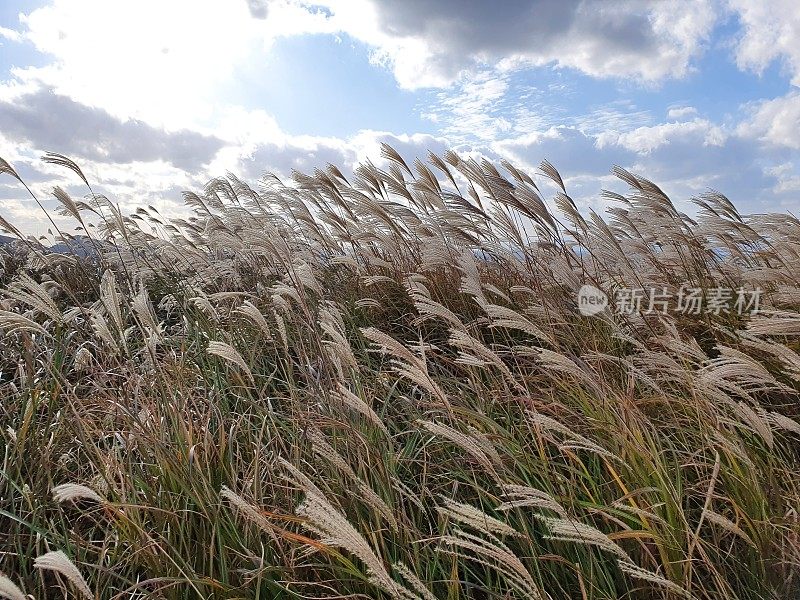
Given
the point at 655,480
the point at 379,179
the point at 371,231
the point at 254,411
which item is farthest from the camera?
the point at 379,179

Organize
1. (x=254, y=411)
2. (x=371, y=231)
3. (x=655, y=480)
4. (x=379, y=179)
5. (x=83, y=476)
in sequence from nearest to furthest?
(x=655, y=480) → (x=83, y=476) → (x=254, y=411) → (x=371, y=231) → (x=379, y=179)

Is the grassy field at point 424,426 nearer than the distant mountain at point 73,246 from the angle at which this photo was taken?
Yes

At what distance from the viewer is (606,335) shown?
10.6ft

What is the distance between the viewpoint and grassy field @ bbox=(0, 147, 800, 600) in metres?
1.62

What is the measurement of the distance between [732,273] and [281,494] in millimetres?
3567

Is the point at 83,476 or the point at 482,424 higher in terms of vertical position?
the point at 482,424

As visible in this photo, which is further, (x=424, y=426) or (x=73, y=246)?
(x=73, y=246)

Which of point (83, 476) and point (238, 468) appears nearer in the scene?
point (238, 468)

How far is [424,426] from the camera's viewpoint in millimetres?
1960

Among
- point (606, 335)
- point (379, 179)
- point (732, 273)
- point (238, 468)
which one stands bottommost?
point (238, 468)

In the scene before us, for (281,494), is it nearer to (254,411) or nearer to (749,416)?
(254,411)

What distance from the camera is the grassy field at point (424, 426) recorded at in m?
1.62

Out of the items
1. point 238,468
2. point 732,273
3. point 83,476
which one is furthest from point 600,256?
point 83,476

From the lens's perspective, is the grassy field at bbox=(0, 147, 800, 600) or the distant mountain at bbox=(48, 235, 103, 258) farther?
the distant mountain at bbox=(48, 235, 103, 258)
